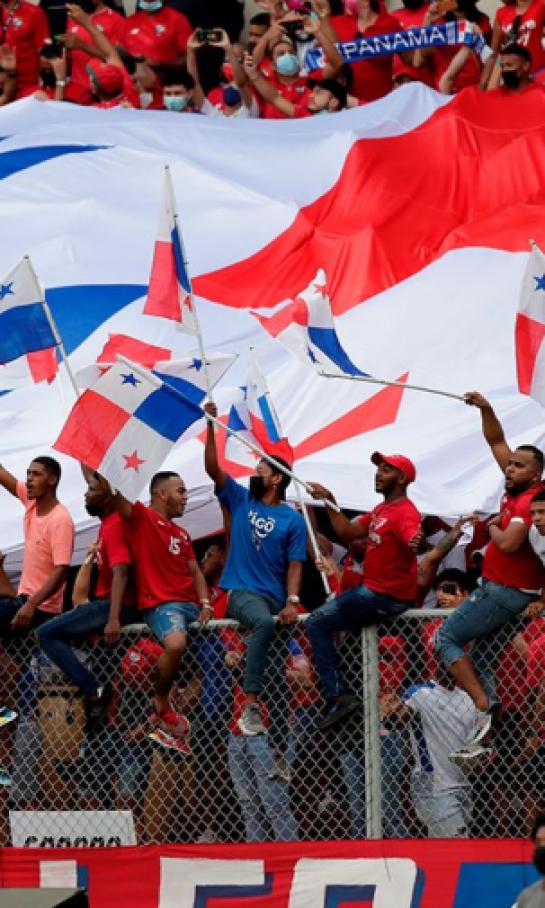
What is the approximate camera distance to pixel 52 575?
10.2 meters

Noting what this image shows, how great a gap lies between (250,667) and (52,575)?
4.09 ft

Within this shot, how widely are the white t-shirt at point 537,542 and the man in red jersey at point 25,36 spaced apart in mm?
9325

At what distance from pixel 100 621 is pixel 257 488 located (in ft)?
3.63

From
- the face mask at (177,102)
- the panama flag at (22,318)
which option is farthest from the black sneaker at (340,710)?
the face mask at (177,102)

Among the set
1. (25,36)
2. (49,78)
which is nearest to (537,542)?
(49,78)

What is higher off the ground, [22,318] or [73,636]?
[22,318]

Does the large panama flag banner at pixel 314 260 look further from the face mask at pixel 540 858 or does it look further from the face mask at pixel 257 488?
the face mask at pixel 540 858


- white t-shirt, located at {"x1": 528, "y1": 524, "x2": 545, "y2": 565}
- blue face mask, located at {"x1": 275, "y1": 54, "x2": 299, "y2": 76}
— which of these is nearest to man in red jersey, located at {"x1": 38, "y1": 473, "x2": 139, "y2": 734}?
white t-shirt, located at {"x1": 528, "y1": 524, "x2": 545, "y2": 565}

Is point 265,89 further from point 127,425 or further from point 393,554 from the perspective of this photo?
point 393,554

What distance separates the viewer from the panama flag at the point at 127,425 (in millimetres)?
10055

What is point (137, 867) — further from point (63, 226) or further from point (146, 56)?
point (146, 56)

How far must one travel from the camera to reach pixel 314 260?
13.6m

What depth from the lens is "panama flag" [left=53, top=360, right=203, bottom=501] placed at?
1005 cm

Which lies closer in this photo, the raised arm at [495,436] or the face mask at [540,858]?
the face mask at [540,858]
